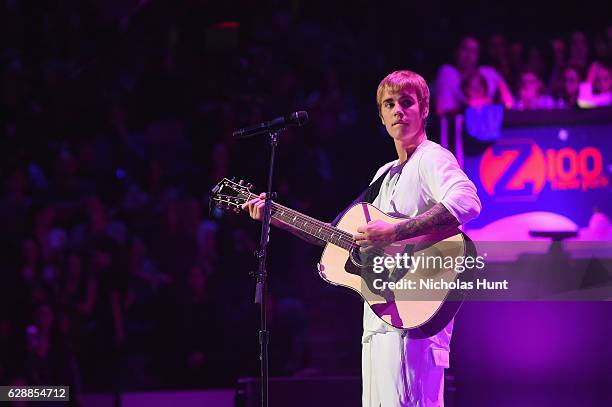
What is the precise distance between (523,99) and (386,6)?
123 inches

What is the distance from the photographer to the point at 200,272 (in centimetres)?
693

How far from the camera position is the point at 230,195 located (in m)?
4.42

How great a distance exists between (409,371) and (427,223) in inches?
25.5

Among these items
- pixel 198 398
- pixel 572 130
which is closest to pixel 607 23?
pixel 572 130

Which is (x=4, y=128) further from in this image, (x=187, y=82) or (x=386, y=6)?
(x=386, y=6)

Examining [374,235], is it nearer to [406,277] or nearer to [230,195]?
[406,277]

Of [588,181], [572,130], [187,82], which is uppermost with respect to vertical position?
[187,82]

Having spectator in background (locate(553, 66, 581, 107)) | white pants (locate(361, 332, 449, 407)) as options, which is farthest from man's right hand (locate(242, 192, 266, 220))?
spectator in background (locate(553, 66, 581, 107))

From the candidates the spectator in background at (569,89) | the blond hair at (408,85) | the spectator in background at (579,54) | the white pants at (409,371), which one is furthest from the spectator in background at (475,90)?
the white pants at (409,371)

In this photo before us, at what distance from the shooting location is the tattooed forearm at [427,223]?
3717 mm

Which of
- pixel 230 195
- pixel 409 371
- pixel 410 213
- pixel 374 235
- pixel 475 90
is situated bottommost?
pixel 409 371

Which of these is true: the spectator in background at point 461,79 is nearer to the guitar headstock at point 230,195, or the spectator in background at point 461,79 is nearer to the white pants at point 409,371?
the guitar headstock at point 230,195

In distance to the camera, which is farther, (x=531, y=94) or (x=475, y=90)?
(x=531, y=94)

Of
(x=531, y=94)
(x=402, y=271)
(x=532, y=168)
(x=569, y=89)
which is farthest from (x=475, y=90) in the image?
(x=402, y=271)
